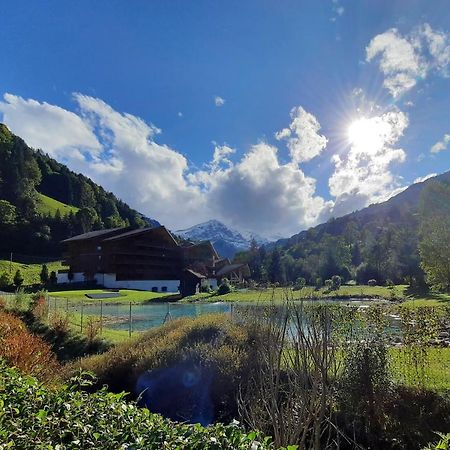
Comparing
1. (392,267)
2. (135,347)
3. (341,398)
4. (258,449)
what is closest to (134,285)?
(392,267)

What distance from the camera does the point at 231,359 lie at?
8875mm

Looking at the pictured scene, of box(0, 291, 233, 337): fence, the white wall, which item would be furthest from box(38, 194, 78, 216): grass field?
box(0, 291, 233, 337): fence

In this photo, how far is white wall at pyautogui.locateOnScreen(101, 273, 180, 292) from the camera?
57.0 metres

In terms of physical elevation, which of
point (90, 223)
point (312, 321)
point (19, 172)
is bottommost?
point (312, 321)

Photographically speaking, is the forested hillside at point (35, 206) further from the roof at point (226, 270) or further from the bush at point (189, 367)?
the bush at point (189, 367)

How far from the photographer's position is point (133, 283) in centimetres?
5919

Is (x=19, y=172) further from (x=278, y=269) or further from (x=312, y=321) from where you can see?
(x=312, y=321)

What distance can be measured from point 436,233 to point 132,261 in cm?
4134

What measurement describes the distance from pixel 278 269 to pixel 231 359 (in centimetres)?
6916

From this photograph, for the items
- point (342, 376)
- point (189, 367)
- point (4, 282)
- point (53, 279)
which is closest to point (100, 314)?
point (189, 367)

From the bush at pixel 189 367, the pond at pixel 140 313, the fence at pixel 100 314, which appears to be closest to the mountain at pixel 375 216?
the pond at pixel 140 313

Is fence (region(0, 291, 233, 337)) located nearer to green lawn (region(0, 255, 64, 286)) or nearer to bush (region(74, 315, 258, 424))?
bush (region(74, 315, 258, 424))

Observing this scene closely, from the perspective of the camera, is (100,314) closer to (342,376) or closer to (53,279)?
(342,376)

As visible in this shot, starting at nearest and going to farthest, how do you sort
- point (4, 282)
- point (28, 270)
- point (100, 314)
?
point (100, 314)
point (4, 282)
point (28, 270)
